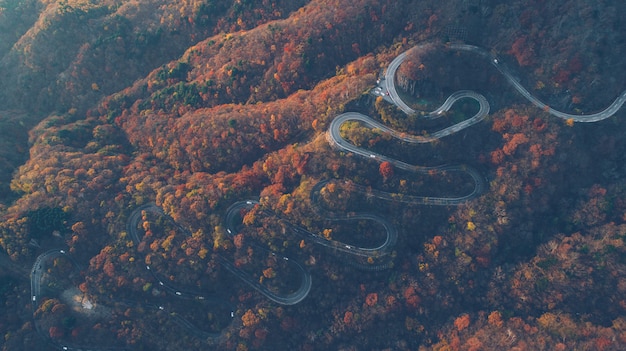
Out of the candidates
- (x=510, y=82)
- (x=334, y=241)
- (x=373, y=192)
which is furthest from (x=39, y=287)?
(x=510, y=82)

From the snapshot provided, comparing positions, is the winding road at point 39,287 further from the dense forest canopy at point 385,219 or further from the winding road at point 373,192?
the dense forest canopy at point 385,219

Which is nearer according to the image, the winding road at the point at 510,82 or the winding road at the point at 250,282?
the winding road at the point at 510,82

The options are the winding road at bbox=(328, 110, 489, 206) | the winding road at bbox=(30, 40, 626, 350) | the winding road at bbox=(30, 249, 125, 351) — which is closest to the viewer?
the winding road at bbox=(30, 249, 125, 351)

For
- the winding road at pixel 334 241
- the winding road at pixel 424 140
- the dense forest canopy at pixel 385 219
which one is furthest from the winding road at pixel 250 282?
the winding road at pixel 424 140

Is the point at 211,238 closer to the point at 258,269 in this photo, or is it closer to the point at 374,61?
the point at 258,269

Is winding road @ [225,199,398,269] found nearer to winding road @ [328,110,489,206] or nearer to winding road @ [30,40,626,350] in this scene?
winding road @ [30,40,626,350]

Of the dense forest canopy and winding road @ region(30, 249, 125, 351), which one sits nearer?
winding road @ region(30, 249, 125, 351)

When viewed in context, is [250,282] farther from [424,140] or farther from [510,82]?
[510,82]

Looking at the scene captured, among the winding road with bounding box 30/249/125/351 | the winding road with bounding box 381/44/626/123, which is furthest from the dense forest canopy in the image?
the winding road with bounding box 381/44/626/123

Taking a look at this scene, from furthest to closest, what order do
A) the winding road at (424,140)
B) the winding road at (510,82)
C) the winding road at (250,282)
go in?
the winding road at (250,282) → the winding road at (424,140) → the winding road at (510,82)

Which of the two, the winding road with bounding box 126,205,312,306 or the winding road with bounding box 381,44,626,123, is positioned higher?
the winding road with bounding box 381,44,626,123
